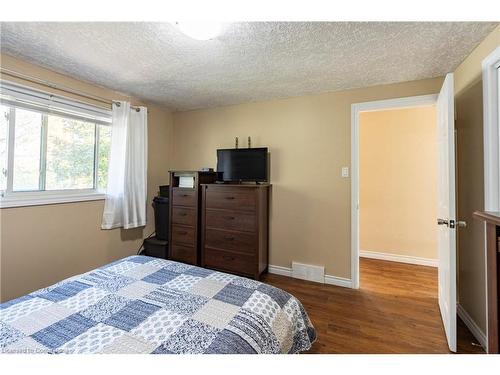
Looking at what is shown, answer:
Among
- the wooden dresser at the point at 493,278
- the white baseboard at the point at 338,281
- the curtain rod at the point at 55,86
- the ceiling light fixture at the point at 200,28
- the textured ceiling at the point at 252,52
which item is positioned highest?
the textured ceiling at the point at 252,52

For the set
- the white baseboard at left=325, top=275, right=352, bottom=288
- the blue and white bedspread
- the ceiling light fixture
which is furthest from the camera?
the white baseboard at left=325, top=275, right=352, bottom=288

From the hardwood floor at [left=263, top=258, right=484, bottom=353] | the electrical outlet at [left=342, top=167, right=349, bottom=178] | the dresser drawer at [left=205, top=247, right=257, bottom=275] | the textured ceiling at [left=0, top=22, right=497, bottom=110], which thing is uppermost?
the textured ceiling at [left=0, top=22, right=497, bottom=110]

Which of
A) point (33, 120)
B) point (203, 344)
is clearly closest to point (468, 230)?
point (203, 344)

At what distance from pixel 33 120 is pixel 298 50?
2436mm

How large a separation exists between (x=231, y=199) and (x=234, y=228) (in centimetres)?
34

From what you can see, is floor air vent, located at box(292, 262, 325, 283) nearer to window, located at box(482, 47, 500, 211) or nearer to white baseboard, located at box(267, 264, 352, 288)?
white baseboard, located at box(267, 264, 352, 288)

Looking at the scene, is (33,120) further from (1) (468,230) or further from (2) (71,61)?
(1) (468,230)

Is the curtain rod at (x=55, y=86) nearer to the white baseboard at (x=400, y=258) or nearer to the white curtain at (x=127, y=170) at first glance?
the white curtain at (x=127, y=170)

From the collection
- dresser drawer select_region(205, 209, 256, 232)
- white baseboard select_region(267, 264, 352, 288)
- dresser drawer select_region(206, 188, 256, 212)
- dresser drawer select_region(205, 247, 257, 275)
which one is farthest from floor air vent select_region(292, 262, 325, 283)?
dresser drawer select_region(206, 188, 256, 212)

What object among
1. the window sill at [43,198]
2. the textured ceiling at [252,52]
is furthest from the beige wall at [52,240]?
the textured ceiling at [252,52]

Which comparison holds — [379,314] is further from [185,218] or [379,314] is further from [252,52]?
[252,52]

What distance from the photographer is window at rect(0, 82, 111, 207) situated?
1927 mm

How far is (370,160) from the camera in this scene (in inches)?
139

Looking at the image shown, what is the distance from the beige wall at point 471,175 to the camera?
166cm
